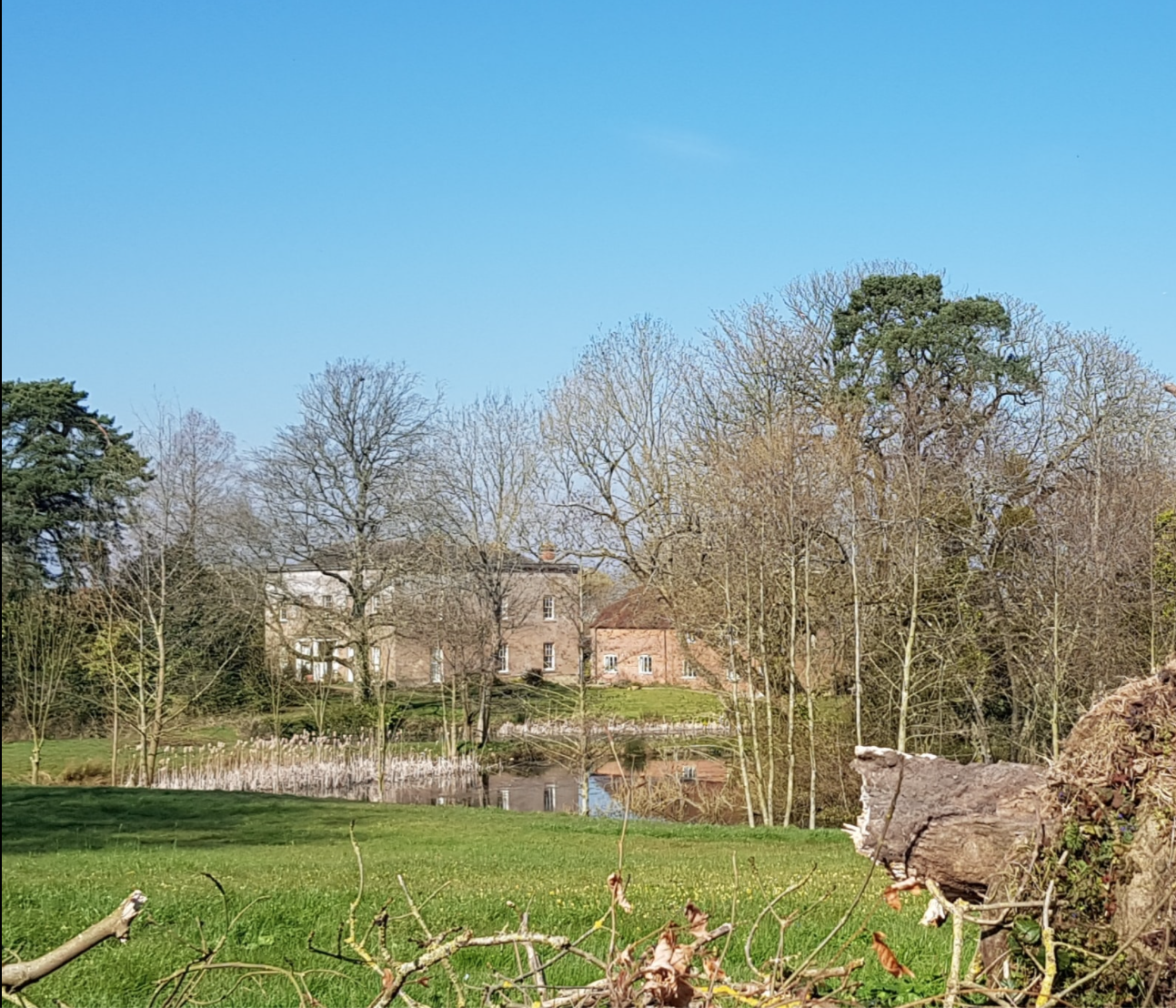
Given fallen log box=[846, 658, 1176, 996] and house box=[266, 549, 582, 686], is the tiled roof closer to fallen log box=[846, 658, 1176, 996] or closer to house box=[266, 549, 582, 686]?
house box=[266, 549, 582, 686]

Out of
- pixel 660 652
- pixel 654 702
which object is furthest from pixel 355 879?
pixel 654 702

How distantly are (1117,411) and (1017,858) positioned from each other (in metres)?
23.5

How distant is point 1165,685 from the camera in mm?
3572

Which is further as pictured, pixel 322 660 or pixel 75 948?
pixel 322 660

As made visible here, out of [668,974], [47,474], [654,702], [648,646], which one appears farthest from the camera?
[654,702]

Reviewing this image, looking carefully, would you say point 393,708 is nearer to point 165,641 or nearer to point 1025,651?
point 165,641

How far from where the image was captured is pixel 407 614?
3005 cm

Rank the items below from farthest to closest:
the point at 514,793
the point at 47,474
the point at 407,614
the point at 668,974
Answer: the point at 407,614 < the point at 514,793 < the point at 47,474 < the point at 668,974

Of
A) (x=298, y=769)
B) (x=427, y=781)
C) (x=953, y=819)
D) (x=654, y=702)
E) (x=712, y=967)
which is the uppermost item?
(x=953, y=819)

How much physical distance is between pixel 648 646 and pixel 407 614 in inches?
240

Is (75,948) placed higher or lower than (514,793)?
higher

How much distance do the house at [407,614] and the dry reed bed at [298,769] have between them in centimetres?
266

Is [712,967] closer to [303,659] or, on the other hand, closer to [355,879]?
[355,879]

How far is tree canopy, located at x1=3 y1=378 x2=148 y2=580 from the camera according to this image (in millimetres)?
2170
